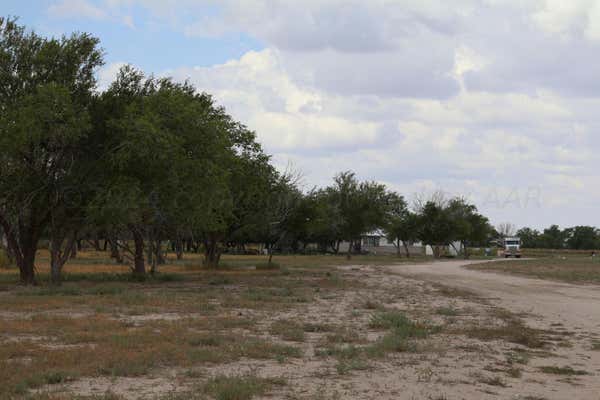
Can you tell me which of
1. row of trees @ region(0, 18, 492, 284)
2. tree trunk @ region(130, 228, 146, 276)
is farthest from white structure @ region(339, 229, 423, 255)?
row of trees @ region(0, 18, 492, 284)

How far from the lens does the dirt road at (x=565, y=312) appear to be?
1133 cm

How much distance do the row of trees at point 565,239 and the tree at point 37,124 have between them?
519 feet

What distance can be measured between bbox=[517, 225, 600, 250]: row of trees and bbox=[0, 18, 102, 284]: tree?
158 m

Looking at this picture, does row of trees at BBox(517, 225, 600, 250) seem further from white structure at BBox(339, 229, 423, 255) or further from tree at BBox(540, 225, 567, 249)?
white structure at BBox(339, 229, 423, 255)

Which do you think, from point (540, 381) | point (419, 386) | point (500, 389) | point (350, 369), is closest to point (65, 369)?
point (350, 369)

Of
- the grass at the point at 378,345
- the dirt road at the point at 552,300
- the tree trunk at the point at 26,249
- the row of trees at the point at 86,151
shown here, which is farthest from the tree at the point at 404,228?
the grass at the point at 378,345

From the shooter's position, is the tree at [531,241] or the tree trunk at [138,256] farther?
the tree at [531,241]

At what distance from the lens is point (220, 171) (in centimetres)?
3275

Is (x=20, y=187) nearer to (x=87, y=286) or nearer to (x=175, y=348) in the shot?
(x=87, y=286)

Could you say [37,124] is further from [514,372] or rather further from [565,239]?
[565,239]

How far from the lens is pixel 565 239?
601ft

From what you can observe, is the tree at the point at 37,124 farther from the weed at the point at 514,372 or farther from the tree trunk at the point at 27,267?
the weed at the point at 514,372

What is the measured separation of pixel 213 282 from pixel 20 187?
34.5 ft

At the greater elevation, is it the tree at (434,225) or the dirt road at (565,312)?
the tree at (434,225)
